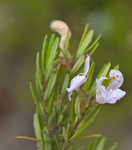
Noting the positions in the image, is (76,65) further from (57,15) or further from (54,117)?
(57,15)

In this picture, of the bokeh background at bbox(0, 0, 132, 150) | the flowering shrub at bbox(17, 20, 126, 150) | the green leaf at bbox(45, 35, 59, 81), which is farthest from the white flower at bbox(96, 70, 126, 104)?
the bokeh background at bbox(0, 0, 132, 150)

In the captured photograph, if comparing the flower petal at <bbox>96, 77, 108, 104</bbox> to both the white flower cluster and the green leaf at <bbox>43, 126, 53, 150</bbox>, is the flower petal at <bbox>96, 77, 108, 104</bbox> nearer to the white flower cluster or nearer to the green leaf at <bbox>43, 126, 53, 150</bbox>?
the white flower cluster

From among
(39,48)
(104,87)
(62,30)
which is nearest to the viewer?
(104,87)

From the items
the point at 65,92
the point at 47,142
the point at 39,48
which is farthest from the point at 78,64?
the point at 39,48

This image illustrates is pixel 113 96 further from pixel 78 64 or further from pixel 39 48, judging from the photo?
pixel 39 48

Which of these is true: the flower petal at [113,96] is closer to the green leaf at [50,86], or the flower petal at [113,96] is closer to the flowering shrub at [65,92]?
the flowering shrub at [65,92]

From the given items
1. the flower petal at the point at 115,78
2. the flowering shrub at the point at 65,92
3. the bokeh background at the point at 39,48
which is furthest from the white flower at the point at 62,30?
the bokeh background at the point at 39,48

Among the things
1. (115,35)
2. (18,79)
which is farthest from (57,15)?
(18,79)
